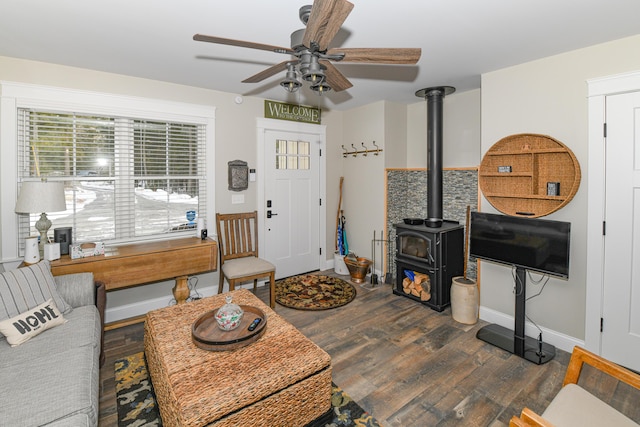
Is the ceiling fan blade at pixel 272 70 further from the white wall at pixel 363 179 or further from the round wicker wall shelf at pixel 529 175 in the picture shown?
the white wall at pixel 363 179

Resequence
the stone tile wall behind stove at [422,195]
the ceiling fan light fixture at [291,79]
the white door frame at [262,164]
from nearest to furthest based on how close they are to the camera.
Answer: the ceiling fan light fixture at [291,79]
the stone tile wall behind stove at [422,195]
the white door frame at [262,164]

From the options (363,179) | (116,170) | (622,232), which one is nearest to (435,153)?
(363,179)

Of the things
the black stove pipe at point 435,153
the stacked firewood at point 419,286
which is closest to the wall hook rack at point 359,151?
A: the black stove pipe at point 435,153

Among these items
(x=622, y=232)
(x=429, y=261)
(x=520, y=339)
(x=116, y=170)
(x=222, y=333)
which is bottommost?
(x=520, y=339)

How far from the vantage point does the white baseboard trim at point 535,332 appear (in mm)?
2746

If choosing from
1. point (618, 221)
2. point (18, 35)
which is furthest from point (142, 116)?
point (618, 221)

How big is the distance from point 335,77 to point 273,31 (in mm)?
604

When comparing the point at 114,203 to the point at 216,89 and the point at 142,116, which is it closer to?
the point at 142,116

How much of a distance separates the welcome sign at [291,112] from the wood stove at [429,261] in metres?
2.06

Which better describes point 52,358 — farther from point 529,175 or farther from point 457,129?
point 457,129

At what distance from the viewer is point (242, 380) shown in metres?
1.66

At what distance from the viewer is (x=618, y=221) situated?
247 cm

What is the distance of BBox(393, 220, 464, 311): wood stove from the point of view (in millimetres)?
3486

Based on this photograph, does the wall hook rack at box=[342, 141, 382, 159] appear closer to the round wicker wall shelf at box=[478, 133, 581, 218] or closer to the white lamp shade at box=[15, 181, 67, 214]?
the round wicker wall shelf at box=[478, 133, 581, 218]
